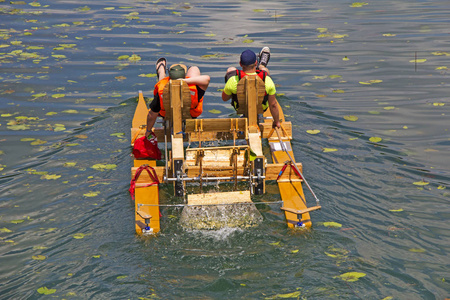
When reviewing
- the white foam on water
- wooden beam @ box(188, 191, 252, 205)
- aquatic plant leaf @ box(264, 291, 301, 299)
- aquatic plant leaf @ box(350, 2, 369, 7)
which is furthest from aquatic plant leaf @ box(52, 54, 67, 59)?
aquatic plant leaf @ box(264, 291, 301, 299)

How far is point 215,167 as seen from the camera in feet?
23.8

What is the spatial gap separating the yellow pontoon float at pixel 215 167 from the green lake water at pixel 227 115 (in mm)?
223

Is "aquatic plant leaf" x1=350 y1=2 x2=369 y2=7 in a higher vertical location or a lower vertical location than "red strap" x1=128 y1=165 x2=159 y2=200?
higher

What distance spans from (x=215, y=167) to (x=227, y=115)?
3.63 metres

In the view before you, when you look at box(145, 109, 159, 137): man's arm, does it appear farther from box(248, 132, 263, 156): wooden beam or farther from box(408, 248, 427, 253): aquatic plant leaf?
box(408, 248, 427, 253): aquatic plant leaf

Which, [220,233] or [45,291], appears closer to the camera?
[45,291]

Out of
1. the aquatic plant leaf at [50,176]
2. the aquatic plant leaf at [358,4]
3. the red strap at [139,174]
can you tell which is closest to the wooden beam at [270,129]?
the red strap at [139,174]

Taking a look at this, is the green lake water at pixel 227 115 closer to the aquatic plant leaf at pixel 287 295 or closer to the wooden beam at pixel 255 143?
the aquatic plant leaf at pixel 287 295

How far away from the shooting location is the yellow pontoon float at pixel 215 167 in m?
6.86

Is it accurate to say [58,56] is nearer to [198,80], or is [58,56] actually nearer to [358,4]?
[198,80]

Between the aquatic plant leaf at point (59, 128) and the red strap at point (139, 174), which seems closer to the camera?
the red strap at point (139, 174)

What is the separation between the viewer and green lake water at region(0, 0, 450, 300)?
5738mm

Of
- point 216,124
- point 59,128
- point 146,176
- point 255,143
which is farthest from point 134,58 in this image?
point 255,143

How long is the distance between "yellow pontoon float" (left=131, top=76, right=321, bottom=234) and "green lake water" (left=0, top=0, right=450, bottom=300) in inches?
8.8
